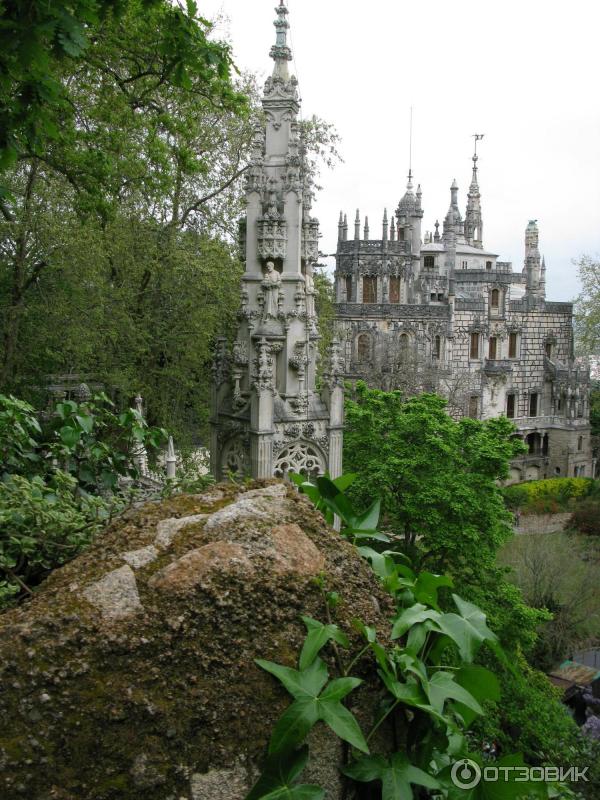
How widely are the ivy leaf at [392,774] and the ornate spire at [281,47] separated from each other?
11755 millimetres

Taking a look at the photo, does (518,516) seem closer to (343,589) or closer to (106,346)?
(106,346)

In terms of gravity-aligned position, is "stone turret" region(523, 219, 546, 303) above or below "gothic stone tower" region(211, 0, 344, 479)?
above

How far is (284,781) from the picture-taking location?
2.54m

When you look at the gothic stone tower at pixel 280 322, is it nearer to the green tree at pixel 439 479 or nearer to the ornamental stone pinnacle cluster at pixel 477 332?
the green tree at pixel 439 479

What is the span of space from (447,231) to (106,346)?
41541 millimetres

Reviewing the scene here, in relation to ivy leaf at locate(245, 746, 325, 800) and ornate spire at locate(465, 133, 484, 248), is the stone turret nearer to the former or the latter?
ornate spire at locate(465, 133, 484, 248)

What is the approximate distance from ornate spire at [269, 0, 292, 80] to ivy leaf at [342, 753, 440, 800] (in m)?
11.8

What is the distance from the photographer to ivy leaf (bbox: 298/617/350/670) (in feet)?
8.82

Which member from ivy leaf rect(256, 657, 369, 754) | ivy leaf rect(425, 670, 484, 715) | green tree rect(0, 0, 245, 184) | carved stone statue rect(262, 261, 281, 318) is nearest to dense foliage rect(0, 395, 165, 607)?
ivy leaf rect(256, 657, 369, 754)


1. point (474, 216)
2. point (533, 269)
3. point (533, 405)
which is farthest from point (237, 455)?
point (474, 216)

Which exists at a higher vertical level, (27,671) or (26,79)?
(26,79)

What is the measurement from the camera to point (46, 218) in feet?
48.8

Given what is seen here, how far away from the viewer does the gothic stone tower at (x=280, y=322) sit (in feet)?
40.2

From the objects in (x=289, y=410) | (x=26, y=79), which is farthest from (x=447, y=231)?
(x=26, y=79)
